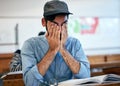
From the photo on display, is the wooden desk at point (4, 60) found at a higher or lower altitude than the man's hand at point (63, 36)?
lower

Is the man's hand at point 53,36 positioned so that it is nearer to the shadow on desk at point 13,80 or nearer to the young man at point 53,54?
the young man at point 53,54

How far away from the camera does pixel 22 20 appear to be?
4316 millimetres

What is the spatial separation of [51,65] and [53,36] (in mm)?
185

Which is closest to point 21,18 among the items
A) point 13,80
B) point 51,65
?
point 13,80

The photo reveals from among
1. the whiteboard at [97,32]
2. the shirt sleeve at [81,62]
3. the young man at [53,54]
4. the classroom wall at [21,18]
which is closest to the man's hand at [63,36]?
the young man at [53,54]

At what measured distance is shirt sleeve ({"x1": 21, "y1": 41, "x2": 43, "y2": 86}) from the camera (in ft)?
4.01

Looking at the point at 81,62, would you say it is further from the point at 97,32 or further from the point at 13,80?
the point at 97,32

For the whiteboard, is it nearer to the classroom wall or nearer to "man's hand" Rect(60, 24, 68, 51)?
the classroom wall

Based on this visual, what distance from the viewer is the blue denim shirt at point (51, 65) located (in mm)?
1249

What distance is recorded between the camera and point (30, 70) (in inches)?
48.6

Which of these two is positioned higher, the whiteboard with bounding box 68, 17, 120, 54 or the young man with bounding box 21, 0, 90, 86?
the young man with bounding box 21, 0, 90, 86

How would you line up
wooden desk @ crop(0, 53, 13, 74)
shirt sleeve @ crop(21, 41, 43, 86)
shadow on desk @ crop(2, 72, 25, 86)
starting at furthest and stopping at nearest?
wooden desk @ crop(0, 53, 13, 74) < shadow on desk @ crop(2, 72, 25, 86) < shirt sleeve @ crop(21, 41, 43, 86)

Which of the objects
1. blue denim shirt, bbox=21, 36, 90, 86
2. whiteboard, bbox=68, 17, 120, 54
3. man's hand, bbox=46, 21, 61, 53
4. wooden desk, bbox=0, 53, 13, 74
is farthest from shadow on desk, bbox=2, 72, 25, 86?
whiteboard, bbox=68, 17, 120, 54

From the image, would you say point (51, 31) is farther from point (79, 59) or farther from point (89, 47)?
point (89, 47)
